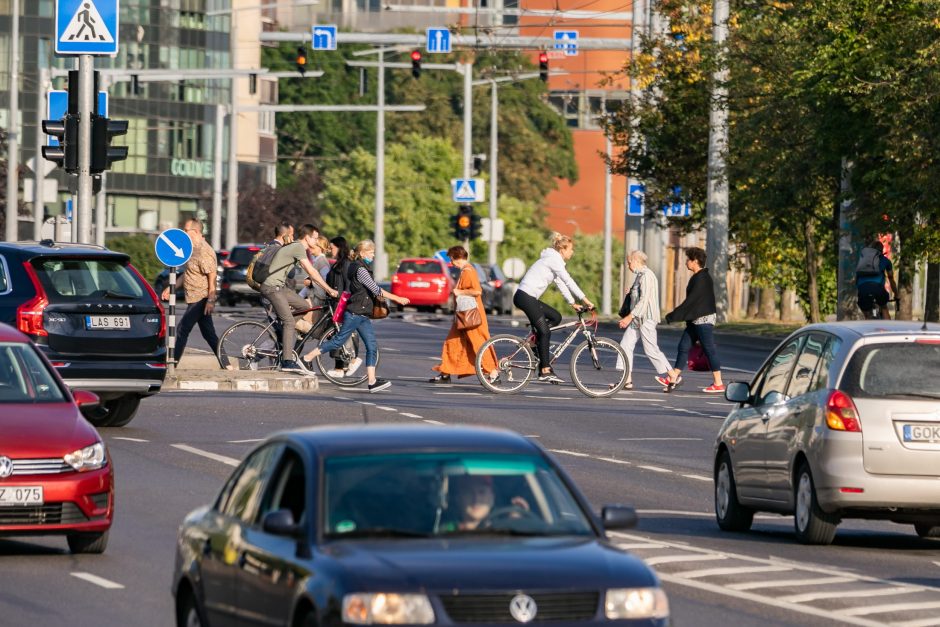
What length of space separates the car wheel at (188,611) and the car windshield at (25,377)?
4.65m

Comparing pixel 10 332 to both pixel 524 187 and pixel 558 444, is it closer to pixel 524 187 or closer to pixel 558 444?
pixel 558 444

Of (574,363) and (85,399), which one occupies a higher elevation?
(85,399)

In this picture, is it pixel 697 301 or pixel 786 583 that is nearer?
pixel 786 583

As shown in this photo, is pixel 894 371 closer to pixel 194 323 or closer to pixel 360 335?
pixel 360 335

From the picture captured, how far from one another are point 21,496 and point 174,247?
1606 centimetres

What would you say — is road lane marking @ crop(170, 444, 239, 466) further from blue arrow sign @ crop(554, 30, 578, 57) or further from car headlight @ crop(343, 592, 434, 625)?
blue arrow sign @ crop(554, 30, 578, 57)

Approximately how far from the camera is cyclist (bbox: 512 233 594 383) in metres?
28.5

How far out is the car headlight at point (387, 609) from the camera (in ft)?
24.3

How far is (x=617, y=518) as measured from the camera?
28.3 feet

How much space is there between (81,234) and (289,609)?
19.0 meters

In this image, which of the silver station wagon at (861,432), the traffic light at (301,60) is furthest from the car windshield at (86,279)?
the traffic light at (301,60)

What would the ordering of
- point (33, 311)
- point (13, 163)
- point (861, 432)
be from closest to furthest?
point (861, 432) < point (33, 311) < point (13, 163)

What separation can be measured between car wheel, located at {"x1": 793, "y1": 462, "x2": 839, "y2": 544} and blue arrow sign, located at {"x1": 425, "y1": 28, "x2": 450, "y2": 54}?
46633 mm

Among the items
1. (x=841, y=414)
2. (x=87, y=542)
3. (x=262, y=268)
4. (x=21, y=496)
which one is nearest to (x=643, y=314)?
(x=262, y=268)
